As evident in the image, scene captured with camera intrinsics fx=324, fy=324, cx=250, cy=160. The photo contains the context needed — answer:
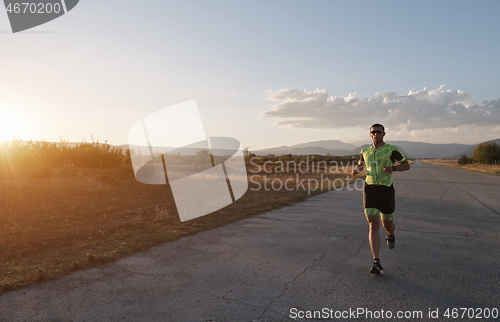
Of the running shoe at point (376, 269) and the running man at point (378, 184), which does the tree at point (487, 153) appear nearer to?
the running man at point (378, 184)

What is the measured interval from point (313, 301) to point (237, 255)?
6.84ft

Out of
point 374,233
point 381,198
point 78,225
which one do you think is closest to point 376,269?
point 374,233

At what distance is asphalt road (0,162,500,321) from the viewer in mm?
3479

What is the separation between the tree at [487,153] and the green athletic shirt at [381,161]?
69.7m

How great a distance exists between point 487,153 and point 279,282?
73660 millimetres

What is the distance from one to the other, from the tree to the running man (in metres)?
69.6

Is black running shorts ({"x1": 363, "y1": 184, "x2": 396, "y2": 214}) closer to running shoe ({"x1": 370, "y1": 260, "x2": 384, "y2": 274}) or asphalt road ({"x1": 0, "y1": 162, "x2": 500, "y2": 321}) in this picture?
running shoe ({"x1": 370, "y1": 260, "x2": 384, "y2": 274})

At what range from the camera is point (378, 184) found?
15.5 ft

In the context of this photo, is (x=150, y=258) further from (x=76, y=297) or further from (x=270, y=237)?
(x=270, y=237)

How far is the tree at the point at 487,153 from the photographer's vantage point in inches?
2385

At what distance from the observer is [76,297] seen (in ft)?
12.7

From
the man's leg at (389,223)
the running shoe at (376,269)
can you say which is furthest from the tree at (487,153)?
the running shoe at (376,269)

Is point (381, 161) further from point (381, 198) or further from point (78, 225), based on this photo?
point (78, 225)

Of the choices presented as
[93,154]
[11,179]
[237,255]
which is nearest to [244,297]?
[237,255]
